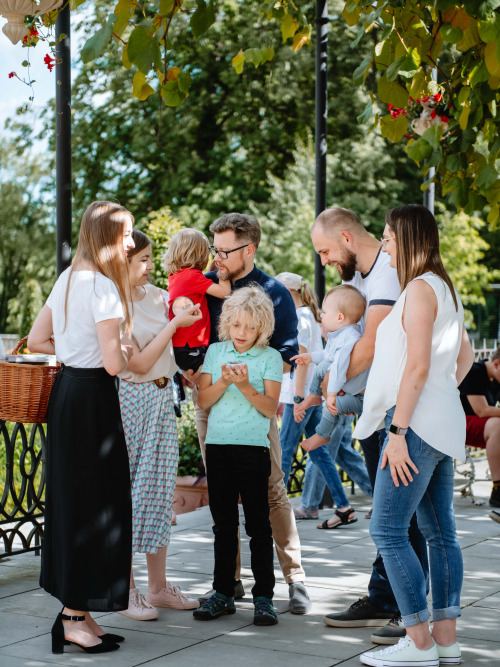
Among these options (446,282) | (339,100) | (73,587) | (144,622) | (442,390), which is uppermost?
(339,100)

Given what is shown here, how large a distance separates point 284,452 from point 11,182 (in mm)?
28749

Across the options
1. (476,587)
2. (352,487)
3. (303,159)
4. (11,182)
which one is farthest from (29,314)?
(476,587)

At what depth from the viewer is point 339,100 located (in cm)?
2638

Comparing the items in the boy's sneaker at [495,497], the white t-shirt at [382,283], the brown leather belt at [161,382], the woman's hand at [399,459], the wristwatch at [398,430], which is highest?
the white t-shirt at [382,283]

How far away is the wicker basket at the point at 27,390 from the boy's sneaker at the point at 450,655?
2157mm

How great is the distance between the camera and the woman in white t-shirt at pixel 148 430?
4.89 m

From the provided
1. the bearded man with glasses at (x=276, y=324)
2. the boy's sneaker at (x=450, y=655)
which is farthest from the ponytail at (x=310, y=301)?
the boy's sneaker at (x=450, y=655)

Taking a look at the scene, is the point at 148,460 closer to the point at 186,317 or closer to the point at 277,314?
the point at 186,317

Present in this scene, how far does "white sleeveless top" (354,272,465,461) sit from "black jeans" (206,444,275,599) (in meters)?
0.94

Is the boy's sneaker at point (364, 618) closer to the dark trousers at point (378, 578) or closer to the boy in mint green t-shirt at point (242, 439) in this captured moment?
the dark trousers at point (378, 578)

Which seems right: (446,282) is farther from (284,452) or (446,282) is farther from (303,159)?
(303,159)

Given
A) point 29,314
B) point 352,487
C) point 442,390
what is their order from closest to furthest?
point 442,390 < point 352,487 < point 29,314

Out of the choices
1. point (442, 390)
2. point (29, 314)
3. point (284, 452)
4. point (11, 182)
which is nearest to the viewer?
point (442, 390)

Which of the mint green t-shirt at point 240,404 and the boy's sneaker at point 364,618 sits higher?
the mint green t-shirt at point 240,404
